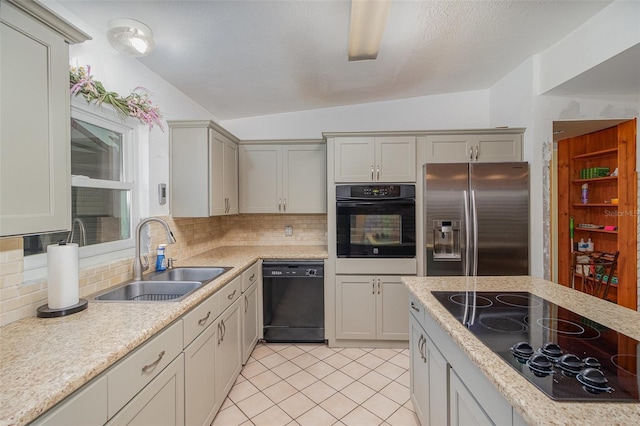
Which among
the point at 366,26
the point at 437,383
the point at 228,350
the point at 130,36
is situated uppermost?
the point at 366,26

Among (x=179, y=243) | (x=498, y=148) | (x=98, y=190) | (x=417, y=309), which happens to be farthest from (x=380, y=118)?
(x=98, y=190)

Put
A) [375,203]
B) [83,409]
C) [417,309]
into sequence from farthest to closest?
[375,203] → [417,309] → [83,409]

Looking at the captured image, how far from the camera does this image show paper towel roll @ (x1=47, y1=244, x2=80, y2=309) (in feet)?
4.23

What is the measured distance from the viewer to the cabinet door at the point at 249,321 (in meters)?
2.40

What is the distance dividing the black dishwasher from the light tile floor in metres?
0.14

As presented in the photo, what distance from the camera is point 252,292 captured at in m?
2.65

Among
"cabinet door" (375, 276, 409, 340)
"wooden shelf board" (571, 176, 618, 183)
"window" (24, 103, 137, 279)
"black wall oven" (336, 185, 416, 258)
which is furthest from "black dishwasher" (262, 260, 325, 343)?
"wooden shelf board" (571, 176, 618, 183)

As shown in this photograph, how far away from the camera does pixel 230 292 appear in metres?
2.08

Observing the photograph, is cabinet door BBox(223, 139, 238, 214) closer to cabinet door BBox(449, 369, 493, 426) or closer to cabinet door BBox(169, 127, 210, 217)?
cabinet door BBox(169, 127, 210, 217)

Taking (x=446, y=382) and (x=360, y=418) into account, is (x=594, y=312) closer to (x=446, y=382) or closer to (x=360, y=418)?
(x=446, y=382)

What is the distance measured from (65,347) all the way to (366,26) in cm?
206

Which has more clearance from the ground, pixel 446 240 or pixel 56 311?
pixel 446 240

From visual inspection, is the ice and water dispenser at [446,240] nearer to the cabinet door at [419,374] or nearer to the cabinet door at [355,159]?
the cabinet door at [355,159]

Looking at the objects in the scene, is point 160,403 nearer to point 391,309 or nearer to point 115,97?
point 115,97
